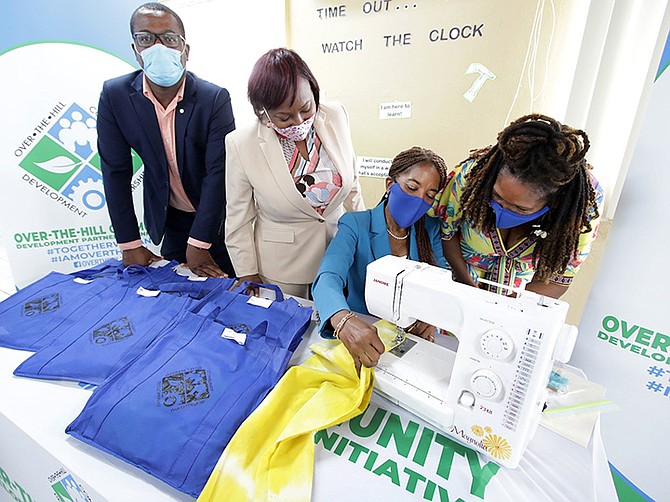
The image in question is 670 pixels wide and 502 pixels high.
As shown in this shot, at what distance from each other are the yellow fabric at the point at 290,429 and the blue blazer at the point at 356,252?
217 millimetres

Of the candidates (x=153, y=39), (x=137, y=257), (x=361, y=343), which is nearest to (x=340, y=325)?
(x=361, y=343)

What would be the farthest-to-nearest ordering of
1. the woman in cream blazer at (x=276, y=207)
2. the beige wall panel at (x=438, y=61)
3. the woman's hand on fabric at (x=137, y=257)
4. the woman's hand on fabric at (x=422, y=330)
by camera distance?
1. the beige wall panel at (x=438, y=61)
2. the woman's hand on fabric at (x=137, y=257)
3. the woman in cream blazer at (x=276, y=207)
4. the woman's hand on fabric at (x=422, y=330)

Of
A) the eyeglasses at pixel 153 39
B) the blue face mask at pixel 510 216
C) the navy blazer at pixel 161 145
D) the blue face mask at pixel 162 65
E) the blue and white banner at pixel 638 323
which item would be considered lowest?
the blue and white banner at pixel 638 323

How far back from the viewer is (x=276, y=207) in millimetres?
1317

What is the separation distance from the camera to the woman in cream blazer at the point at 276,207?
1.26 m

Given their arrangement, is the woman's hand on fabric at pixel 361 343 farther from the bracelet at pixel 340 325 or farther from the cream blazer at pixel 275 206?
the cream blazer at pixel 275 206

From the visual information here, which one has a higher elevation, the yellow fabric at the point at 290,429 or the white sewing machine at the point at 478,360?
the white sewing machine at the point at 478,360

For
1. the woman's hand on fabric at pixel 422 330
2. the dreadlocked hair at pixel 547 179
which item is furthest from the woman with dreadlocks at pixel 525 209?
the woman's hand on fabric at pixel 422 330

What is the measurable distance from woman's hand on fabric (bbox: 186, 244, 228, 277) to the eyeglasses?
759 millimetres

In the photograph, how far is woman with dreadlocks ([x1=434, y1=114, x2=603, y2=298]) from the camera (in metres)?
0.90

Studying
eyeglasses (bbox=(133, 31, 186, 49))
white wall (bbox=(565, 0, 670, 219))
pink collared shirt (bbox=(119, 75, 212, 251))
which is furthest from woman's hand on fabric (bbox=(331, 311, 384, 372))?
white wall (bbox=(565, 0, 670, 219))

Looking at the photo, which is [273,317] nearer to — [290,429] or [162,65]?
[290,429]

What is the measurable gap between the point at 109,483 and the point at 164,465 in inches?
5.1

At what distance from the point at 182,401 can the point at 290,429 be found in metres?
0.25
